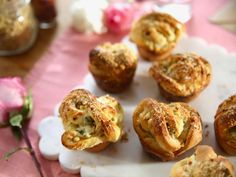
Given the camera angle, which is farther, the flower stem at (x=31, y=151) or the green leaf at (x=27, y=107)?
the green leaf at (x=27, y=107)

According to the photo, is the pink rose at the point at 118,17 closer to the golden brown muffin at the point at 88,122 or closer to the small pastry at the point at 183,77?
the small pastry at the point at 183,77

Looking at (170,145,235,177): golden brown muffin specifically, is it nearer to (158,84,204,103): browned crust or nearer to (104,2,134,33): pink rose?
(158,84,204,103): browned crust

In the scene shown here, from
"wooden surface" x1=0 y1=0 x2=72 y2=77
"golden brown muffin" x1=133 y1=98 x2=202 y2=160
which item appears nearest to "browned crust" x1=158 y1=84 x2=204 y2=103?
"golden brown muffin" x1=133 y1=98 x2=202 y2=160

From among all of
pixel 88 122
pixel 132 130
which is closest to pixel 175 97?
pixel 132 130

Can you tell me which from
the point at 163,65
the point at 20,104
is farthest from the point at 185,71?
the point at 20,104

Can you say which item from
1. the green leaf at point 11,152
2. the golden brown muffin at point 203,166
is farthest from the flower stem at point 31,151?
the golden brown muffin at point 203,166
